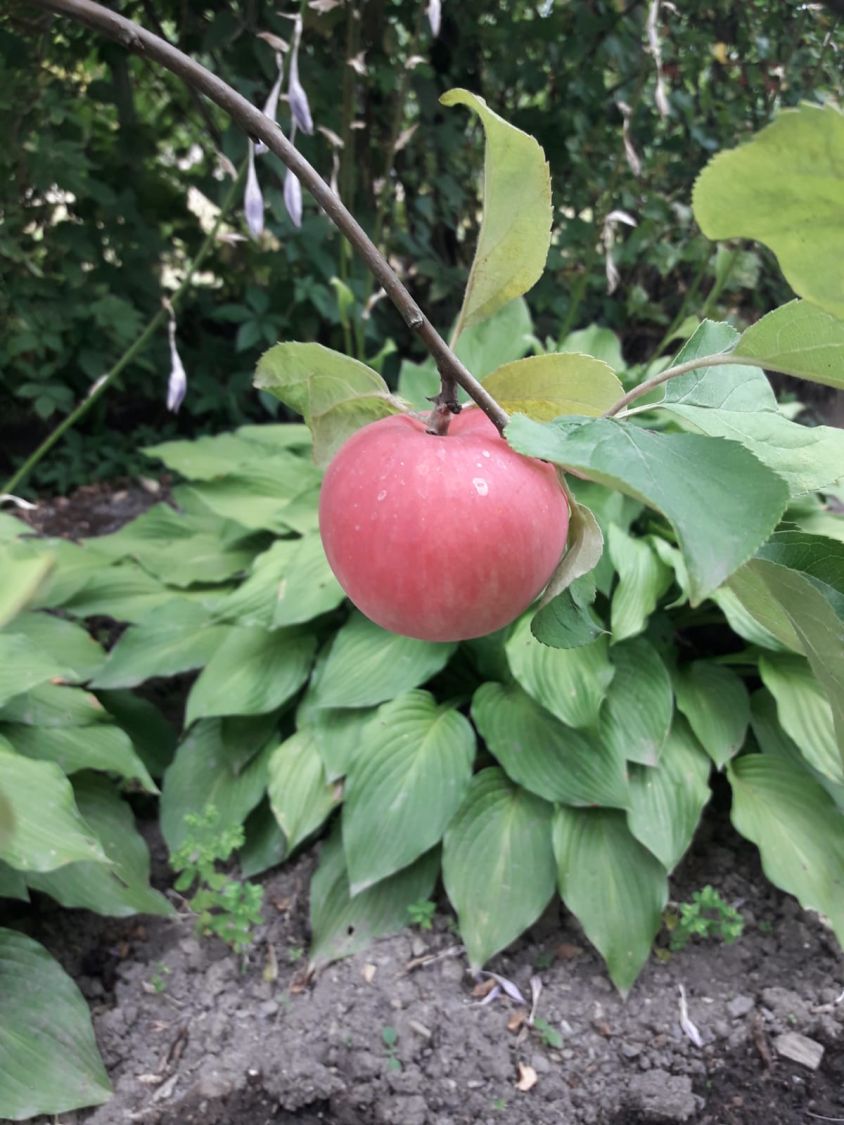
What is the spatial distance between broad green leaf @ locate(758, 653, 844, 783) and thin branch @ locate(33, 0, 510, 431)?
1.11 meters

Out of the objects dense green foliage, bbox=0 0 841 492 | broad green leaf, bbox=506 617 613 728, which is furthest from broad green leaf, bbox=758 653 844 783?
dense green foliage, bbox=0 0 841 492

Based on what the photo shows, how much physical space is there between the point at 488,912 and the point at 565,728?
292mm

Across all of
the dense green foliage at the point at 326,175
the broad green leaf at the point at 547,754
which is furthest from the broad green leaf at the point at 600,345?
the broad green leaf at the point at 547,754

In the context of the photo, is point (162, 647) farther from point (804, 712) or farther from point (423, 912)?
point (804, 712)

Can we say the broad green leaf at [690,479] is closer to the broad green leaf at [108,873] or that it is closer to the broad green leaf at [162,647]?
the broad green leaf at [108,873]

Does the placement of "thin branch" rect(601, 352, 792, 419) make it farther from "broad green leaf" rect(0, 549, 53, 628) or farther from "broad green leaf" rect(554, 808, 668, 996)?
"broad green leaf" rect(554, 808, 668, 996)

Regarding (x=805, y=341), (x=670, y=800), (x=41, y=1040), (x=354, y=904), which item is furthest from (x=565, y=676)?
(x=805, y=341)

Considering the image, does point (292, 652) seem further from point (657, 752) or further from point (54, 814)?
point (657, 752)

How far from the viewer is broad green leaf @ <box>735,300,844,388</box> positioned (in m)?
0.39

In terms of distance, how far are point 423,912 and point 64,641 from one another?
82cm

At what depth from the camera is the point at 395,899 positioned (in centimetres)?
138

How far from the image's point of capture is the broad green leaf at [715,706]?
1.38 m

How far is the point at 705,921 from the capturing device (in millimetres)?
1231

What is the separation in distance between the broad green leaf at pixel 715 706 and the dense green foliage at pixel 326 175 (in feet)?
4.07
